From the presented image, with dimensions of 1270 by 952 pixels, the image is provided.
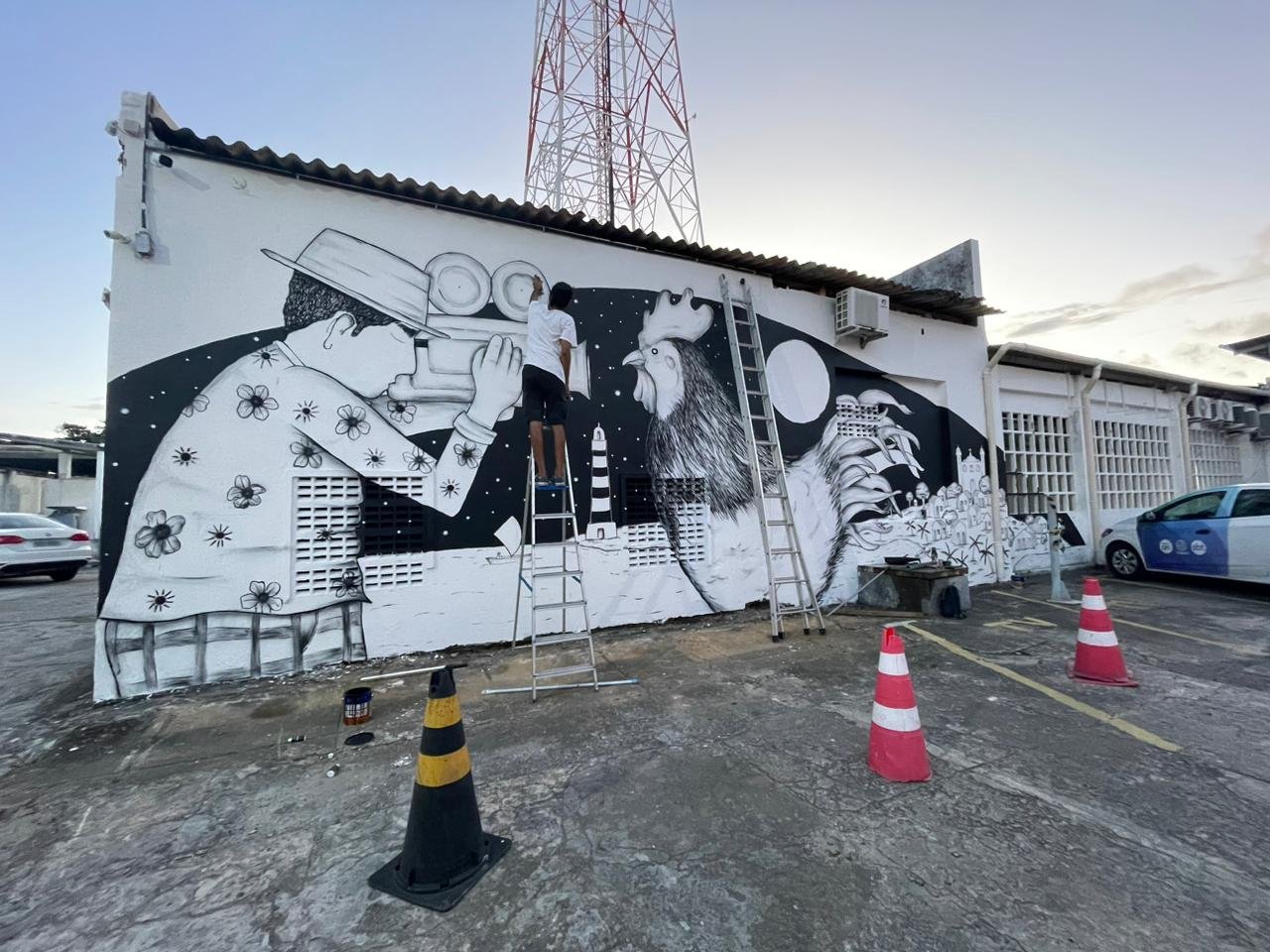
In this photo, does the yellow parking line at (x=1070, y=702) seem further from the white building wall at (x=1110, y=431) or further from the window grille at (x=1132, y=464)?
the window grille at (x=1132, y=464)

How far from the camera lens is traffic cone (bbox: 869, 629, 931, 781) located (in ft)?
9.08

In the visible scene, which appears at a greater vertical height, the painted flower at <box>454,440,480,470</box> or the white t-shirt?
the white t-shirt

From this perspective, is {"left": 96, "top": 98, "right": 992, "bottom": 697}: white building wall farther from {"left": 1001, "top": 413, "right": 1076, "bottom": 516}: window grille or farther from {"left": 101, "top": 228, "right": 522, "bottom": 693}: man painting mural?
{"left": 1001, "top": 413, "right": 1076, "bottom": 516}: window grille

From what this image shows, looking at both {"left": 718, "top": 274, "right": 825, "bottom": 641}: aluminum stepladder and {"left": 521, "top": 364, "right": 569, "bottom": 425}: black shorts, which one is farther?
{"left": 718, "top": 274, "right": 825, "bottom": 641}: aluminum stepladder

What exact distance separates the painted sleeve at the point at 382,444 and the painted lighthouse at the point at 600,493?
45.6 inches

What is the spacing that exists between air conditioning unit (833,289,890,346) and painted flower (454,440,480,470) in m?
5.22

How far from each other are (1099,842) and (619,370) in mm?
5169

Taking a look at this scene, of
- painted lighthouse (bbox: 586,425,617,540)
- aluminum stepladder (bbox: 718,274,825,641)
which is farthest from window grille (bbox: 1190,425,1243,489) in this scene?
painted lighthouse (bbox: 586,425,617,540)

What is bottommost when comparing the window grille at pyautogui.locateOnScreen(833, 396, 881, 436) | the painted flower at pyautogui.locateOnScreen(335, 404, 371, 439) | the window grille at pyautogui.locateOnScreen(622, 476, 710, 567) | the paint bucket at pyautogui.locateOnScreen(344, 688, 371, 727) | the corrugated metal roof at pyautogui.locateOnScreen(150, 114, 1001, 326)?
the paint bucket at pyautogui.locateOnScreen(344, 688, 371, 727)

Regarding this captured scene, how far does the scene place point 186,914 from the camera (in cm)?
195

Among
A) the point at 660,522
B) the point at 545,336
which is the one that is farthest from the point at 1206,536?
the point at 545,336

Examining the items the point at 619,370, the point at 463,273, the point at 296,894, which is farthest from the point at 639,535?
the point at 296,894

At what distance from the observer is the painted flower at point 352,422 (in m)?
4.82

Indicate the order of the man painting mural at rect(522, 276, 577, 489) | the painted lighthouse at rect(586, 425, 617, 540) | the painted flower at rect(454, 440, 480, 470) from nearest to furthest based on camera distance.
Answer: the man painting mural at rect(522, 276, 577, 489)
the painted flower at rect(454, 440, 480, 470)
the painted lighthouse at rect(586, 425, 617, 540)
